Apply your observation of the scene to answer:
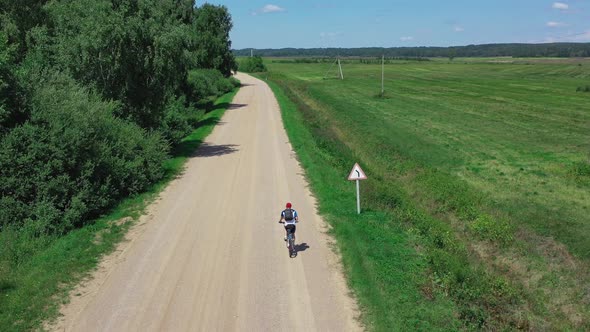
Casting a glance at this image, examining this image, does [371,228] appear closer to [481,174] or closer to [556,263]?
[556,263]

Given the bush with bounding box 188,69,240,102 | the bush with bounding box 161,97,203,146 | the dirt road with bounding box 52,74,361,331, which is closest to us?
the dirt road with bounding box 52,74,361,331

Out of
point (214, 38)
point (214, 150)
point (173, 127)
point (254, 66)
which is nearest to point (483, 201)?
point (214, 150)

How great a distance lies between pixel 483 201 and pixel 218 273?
11062 millimetres

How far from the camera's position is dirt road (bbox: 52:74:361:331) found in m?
9.51

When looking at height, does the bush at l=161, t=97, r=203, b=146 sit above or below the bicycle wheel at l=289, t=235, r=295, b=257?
above

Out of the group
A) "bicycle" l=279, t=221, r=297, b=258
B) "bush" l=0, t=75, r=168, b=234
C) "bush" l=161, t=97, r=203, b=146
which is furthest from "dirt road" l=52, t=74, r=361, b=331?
"bush" l=161, t=97, r=203, b=146

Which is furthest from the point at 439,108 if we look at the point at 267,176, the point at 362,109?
the point at 267,176

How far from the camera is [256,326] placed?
9273mm

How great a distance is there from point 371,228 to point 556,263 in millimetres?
4820

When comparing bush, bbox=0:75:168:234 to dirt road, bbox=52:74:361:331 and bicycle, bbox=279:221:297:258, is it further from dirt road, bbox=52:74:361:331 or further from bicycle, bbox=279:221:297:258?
bicycle, bbox=279:221:297:258

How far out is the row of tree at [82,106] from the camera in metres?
14.2

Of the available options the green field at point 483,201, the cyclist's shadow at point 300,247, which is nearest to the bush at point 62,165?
the cyclist's shadow at point 300,247

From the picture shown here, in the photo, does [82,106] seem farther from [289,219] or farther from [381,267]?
[381,267]

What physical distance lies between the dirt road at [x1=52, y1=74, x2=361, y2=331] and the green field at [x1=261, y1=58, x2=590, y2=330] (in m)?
0.89
